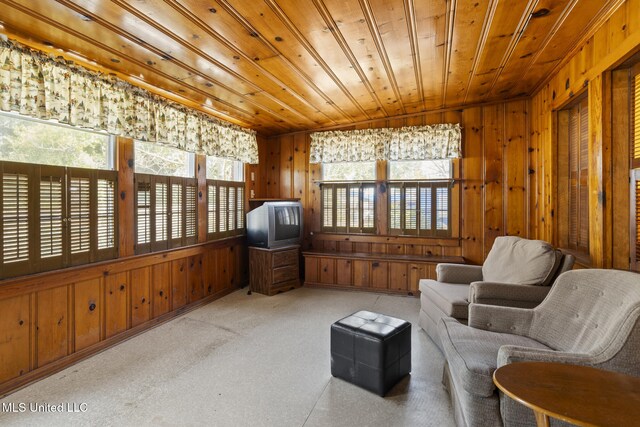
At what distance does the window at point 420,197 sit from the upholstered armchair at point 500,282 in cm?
128

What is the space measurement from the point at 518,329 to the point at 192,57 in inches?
123

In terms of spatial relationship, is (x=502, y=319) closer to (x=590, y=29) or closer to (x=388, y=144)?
(x=590, y=29)

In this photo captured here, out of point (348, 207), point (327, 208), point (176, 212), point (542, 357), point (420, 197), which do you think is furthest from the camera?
point (327, 208)

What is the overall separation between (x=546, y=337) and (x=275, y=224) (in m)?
3.27

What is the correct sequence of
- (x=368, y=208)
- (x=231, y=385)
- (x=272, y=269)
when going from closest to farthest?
(x=231, y=385), (x=272, y=269), (x=368, y=208)

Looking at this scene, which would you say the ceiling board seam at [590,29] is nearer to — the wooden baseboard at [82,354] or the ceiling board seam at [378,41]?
the ceiling board seam at [378,41]

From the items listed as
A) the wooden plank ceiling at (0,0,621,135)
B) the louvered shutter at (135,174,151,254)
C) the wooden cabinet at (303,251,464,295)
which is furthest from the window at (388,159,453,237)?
the louvered shutter at (135,174,151,254)

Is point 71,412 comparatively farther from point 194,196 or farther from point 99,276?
point 194,196

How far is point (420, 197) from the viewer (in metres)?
4.41

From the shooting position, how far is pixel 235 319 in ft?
11.3

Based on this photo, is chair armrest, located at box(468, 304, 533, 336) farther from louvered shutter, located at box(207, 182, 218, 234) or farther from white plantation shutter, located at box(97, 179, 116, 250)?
louvered shutter, located at box(207, 182, 218, 234)

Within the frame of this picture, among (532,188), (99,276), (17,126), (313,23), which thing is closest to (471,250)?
(532,188)

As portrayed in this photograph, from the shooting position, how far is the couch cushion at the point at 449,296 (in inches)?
99.3

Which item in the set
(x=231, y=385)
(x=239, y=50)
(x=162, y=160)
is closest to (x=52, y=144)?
(x=162, y=160)
